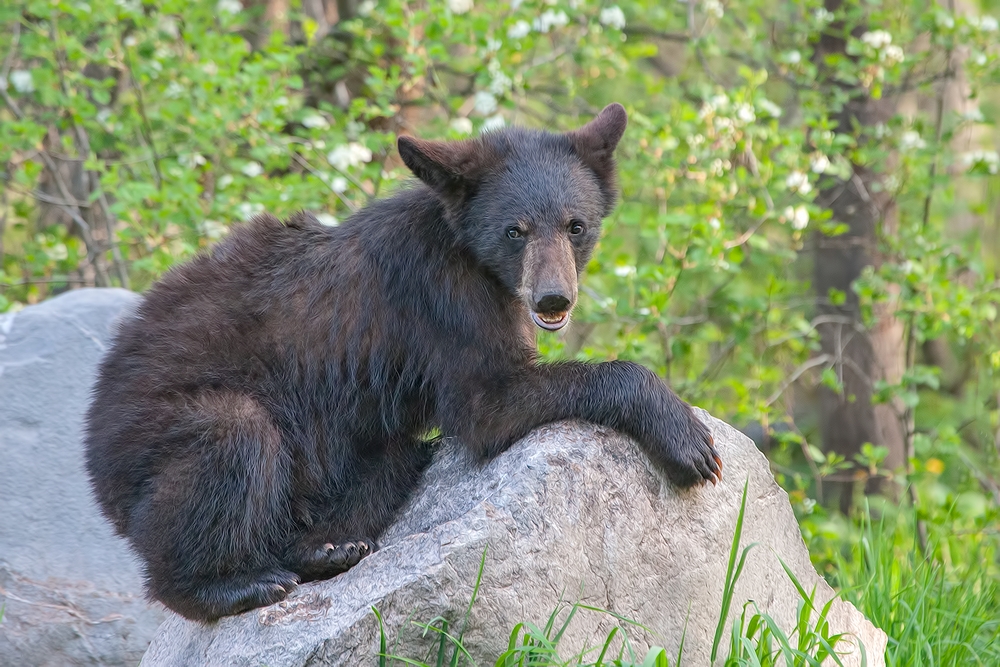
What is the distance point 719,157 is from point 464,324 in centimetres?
321

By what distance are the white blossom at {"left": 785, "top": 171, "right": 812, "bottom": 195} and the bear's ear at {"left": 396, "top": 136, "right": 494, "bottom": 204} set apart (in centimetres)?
285

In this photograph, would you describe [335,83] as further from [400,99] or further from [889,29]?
[889,29]

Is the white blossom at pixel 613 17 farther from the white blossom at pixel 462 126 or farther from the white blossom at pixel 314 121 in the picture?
the white blossom at pixel 314 121

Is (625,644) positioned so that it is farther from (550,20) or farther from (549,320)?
(550,20)

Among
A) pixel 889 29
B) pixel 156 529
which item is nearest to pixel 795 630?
pixel 156 529

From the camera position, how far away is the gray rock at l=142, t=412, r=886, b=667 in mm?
3531

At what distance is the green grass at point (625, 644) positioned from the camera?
3.50m

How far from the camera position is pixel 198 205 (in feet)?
22.1

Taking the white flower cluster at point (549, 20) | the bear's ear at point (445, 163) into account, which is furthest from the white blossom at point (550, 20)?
the bear's ear at point (445, 163)

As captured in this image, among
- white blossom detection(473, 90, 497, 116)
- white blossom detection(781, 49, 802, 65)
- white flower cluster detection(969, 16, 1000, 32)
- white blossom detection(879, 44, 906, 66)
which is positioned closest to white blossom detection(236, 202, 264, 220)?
white blossom detection(473, 90, 497, 116)

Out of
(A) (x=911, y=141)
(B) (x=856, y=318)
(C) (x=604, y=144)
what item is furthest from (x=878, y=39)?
(C) (x=604, y=144)

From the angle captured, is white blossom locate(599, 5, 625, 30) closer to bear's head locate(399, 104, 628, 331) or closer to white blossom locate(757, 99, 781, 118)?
white blossom locate(757, 99, 781, 118)

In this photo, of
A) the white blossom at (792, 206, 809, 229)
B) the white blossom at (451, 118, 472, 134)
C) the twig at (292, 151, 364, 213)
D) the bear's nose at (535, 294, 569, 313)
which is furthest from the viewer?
the twig at (292, 151, 364, 213)

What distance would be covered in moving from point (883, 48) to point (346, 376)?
186 inches
